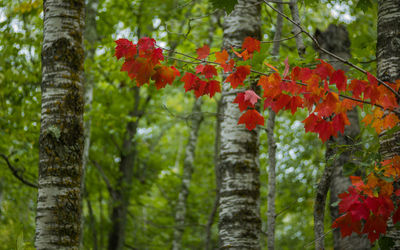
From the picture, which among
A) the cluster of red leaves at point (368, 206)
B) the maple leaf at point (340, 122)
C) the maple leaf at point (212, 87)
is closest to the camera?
the cluster of red leaves at point (368, 206)

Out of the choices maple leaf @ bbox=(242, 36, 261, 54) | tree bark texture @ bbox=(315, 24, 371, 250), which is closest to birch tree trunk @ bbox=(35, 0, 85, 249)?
maple leaf @ bbox=(242, 36, 261, 54)

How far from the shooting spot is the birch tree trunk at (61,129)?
2592 mm

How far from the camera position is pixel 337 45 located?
6.01m

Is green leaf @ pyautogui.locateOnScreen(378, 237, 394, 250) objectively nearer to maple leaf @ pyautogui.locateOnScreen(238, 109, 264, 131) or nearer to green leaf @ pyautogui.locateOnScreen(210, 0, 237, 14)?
maple leaf @ pyautogui.locateOnScreen(238, 109, 264, 131)

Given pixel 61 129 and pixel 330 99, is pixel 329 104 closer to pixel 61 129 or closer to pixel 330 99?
pixel 330 99

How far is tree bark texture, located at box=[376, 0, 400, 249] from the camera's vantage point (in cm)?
249

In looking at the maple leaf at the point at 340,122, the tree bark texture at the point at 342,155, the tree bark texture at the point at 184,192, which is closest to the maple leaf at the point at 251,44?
the maple leaf at the point at 340,122

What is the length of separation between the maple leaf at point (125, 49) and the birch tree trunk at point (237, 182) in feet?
5.25

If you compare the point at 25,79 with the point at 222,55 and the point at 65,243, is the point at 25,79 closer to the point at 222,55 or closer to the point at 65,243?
the point at 65,243

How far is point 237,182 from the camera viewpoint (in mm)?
3551

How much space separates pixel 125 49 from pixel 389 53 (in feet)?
6.08

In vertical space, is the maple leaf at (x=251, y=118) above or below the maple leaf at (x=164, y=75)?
below

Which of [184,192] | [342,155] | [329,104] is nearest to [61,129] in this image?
[329,104]

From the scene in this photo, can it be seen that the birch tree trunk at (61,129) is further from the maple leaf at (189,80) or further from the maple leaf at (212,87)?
the maple leaf at (212,87)
